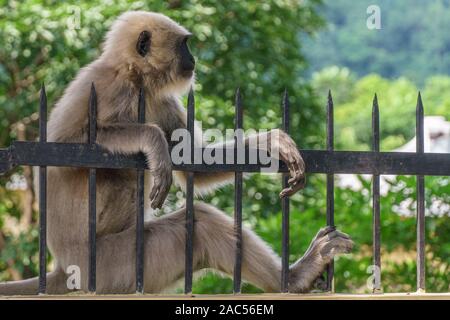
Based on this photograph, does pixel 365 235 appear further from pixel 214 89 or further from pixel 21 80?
pixel 21 80

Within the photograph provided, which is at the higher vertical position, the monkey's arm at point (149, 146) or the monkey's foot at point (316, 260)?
the monkey's arm at point (149, 146)

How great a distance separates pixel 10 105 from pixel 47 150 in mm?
6163

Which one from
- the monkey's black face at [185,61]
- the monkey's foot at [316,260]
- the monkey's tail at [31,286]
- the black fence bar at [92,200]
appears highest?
the monkey's black face at [185,61]

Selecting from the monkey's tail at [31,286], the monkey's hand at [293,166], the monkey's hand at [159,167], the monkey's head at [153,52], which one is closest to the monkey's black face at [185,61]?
the monkey's head at [153,52]

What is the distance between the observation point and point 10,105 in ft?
31.0

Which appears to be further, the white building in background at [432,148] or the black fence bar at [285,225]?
the white building in background at [432,148]

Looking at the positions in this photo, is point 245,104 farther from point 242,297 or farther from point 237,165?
point 242,297

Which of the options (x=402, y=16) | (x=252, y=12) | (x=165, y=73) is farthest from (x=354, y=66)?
(x=165, y=73)

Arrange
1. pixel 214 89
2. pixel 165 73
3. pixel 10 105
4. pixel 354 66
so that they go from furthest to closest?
pixel 354 66, pixel 214 89, pixel 10 105, pixel 165 73

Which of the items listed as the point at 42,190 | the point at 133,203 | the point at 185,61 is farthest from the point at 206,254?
the point at 185,61

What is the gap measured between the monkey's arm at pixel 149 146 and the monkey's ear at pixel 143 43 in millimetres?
660

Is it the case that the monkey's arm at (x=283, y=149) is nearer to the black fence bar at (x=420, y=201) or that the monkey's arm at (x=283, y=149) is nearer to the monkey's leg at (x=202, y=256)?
the monkey's leg at (x=202, y=256)

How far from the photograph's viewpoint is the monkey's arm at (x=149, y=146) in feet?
12.2

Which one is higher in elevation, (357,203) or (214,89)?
(214,89)
